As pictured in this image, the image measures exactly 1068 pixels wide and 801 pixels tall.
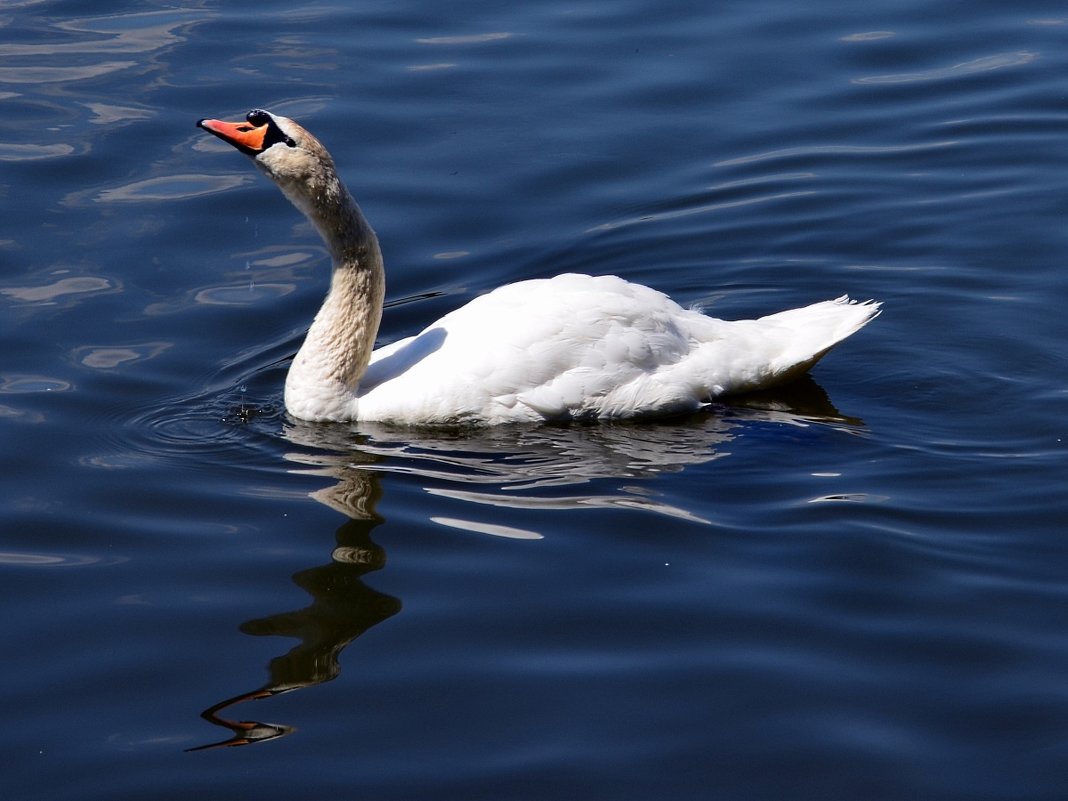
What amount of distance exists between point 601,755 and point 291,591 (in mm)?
1742

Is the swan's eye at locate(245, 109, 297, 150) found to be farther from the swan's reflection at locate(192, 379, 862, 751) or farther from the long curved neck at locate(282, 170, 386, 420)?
the swan's reflection at locate(192, 379, 862, 751)

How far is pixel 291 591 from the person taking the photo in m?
6.71

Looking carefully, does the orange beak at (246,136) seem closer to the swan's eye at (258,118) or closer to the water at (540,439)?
the swan's eye at (258,118)

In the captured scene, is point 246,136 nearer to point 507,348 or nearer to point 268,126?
point 268,126

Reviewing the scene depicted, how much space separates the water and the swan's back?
16cm

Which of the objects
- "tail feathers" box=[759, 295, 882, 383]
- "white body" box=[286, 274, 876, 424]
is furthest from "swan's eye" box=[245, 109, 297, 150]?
"tail feathers" box=[759, 295, 882, 383]

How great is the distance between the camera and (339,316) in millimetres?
8664

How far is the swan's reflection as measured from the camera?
256 inches

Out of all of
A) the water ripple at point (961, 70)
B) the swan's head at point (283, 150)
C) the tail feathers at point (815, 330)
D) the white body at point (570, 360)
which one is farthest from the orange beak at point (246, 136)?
the water ripple at point (961, 70)

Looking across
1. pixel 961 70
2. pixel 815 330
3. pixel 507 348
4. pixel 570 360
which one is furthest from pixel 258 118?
pixel 961 70

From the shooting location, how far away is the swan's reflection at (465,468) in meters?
6.49

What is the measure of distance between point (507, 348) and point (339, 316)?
97cm

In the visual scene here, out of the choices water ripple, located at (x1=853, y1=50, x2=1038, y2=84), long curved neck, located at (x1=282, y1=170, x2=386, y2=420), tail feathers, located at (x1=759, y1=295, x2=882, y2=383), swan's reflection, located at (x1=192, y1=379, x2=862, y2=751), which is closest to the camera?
swan's reflection, located at (x1=192, y1=379, x2=862, y2=751)

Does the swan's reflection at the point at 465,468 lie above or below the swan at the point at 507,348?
below
